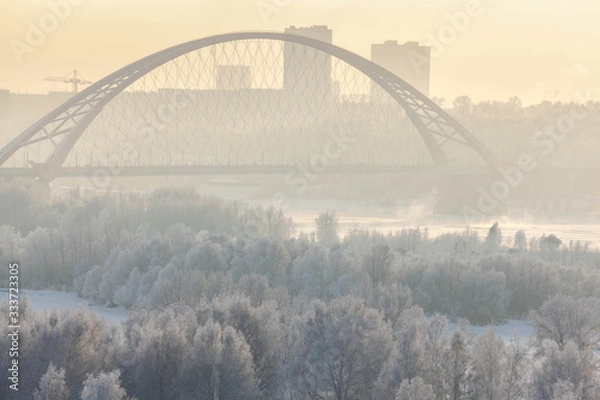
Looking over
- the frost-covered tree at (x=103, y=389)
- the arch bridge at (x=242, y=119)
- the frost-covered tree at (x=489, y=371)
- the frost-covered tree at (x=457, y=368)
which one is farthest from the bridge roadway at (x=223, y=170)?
the frost-covered tree at (x=103, y=389)

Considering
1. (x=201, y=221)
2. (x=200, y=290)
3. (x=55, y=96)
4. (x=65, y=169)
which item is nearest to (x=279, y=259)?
(x=200, y=290)

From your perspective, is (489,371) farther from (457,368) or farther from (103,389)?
(103,389)

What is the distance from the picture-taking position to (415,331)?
31.6 meters

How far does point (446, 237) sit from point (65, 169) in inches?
712

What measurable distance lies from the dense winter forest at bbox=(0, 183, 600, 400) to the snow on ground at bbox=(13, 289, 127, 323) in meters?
0.50

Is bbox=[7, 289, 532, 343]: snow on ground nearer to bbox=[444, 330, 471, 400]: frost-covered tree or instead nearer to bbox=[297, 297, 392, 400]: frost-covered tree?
bbox=[297, 297, 392, 400]: frost-covered tree

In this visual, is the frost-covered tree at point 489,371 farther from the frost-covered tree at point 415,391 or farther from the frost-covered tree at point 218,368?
the frost-covered tree at point 218,368

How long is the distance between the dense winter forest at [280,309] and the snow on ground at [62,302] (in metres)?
0.50

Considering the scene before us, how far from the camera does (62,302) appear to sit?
1866 inches

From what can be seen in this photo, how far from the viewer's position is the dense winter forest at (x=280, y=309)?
30109 mm

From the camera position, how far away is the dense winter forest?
3011cm

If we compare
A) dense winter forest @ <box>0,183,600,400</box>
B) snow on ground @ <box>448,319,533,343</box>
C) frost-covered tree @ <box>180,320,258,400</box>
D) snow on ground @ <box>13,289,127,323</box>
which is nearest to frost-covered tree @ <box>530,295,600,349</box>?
dense winter forest @ <box>0,183,600,400</box>

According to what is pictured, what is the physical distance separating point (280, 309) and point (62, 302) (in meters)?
10.9

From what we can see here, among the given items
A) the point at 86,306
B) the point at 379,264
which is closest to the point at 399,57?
the point at 379,264
